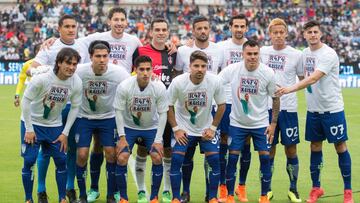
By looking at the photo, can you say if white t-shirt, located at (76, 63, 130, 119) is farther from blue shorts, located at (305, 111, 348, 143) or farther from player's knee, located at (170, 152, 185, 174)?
blue shorts, located at (305, 111, 348, 143)

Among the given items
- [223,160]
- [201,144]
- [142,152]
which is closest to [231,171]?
[201,144]

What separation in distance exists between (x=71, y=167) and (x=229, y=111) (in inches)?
87.0

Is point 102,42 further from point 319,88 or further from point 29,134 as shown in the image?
point 319,88

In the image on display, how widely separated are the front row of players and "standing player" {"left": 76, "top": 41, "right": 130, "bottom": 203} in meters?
0.01

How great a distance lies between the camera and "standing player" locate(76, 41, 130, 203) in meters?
9.84

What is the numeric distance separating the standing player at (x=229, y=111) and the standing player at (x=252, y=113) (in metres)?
0.46

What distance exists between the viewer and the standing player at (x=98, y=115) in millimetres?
9844

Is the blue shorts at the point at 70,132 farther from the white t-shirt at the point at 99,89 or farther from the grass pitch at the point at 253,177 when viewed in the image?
the grass pitch at the point at 253,177

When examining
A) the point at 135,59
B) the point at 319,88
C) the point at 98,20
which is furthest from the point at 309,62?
the point at 98,20

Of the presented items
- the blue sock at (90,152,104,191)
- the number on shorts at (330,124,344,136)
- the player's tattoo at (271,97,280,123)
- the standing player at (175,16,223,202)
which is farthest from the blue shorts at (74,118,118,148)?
the number on shorts at (330,124,344,136)

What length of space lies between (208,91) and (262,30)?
36.3m

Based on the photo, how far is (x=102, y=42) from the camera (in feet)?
32.0

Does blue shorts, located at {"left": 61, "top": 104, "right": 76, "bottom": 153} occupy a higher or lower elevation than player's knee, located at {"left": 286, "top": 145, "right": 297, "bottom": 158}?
higher

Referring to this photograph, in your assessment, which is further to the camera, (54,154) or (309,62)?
(309,62)
